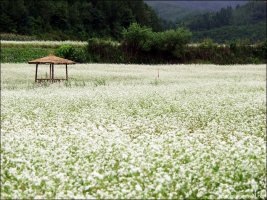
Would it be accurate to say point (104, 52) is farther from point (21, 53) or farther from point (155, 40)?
point (21, 53)

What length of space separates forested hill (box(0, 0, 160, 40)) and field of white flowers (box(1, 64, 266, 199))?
279 feet

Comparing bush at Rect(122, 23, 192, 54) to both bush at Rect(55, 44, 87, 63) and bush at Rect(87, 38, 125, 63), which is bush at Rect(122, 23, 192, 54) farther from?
bush at Rect(55, 44, 87, 63)

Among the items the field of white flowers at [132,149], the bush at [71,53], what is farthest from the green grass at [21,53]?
the field of white flowers at [132,149]

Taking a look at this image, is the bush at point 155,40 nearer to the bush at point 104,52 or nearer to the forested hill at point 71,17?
the bush at point 104,52

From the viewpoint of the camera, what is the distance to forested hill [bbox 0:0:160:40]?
106 m

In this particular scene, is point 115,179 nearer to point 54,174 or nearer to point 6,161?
point 54,174

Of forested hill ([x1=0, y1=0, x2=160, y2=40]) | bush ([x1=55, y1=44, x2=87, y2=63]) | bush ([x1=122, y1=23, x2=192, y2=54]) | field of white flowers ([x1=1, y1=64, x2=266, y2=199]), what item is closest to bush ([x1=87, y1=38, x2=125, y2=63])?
bush ([x1=55, y1=44, x2=87, y2=63])

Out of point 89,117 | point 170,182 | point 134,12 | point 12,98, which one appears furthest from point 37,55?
point 134,12

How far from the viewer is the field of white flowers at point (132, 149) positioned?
9.76 metres

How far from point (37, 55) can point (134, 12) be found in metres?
83.1

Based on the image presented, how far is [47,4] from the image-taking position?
384 ft

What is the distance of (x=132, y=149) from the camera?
40.8 ft

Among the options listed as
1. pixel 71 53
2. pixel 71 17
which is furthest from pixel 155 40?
pixel 71 17

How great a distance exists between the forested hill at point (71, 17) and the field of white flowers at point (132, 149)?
8511 centimetres
